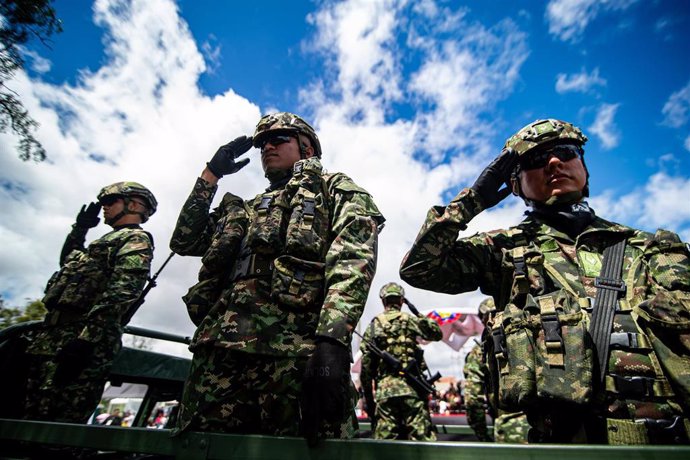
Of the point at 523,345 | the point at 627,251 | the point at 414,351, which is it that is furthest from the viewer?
the point at 414,351

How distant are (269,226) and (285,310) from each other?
0.47 m

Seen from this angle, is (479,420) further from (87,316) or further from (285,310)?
(87,316)

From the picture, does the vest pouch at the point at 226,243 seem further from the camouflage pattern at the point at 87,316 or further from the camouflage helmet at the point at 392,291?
the camouflage helmet at the point at 392,291

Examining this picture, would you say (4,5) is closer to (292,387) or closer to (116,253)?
(116,253)

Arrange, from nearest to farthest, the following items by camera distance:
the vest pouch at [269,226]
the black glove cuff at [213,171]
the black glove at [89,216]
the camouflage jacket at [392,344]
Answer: the vest pouch at [269,226] < the black glove cuff at [213,171] < the black glove at [89,216] < the camouflage jacket at [392,344]

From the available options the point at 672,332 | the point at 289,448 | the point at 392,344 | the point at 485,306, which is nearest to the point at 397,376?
the point at 392,344

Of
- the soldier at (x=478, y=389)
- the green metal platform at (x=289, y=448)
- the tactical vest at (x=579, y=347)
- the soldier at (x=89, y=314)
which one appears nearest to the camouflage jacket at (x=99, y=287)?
the soldier at (x=89, y=314)

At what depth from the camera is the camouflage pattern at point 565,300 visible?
52.3 inches

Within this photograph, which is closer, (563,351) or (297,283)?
(563,351)

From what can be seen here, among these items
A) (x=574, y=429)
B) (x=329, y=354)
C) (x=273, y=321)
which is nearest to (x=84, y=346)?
(x=273, y=321)

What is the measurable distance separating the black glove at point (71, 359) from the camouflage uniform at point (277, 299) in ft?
5.61

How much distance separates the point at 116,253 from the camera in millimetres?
3711

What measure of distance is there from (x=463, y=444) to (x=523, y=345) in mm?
679

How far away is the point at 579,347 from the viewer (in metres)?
1.40
